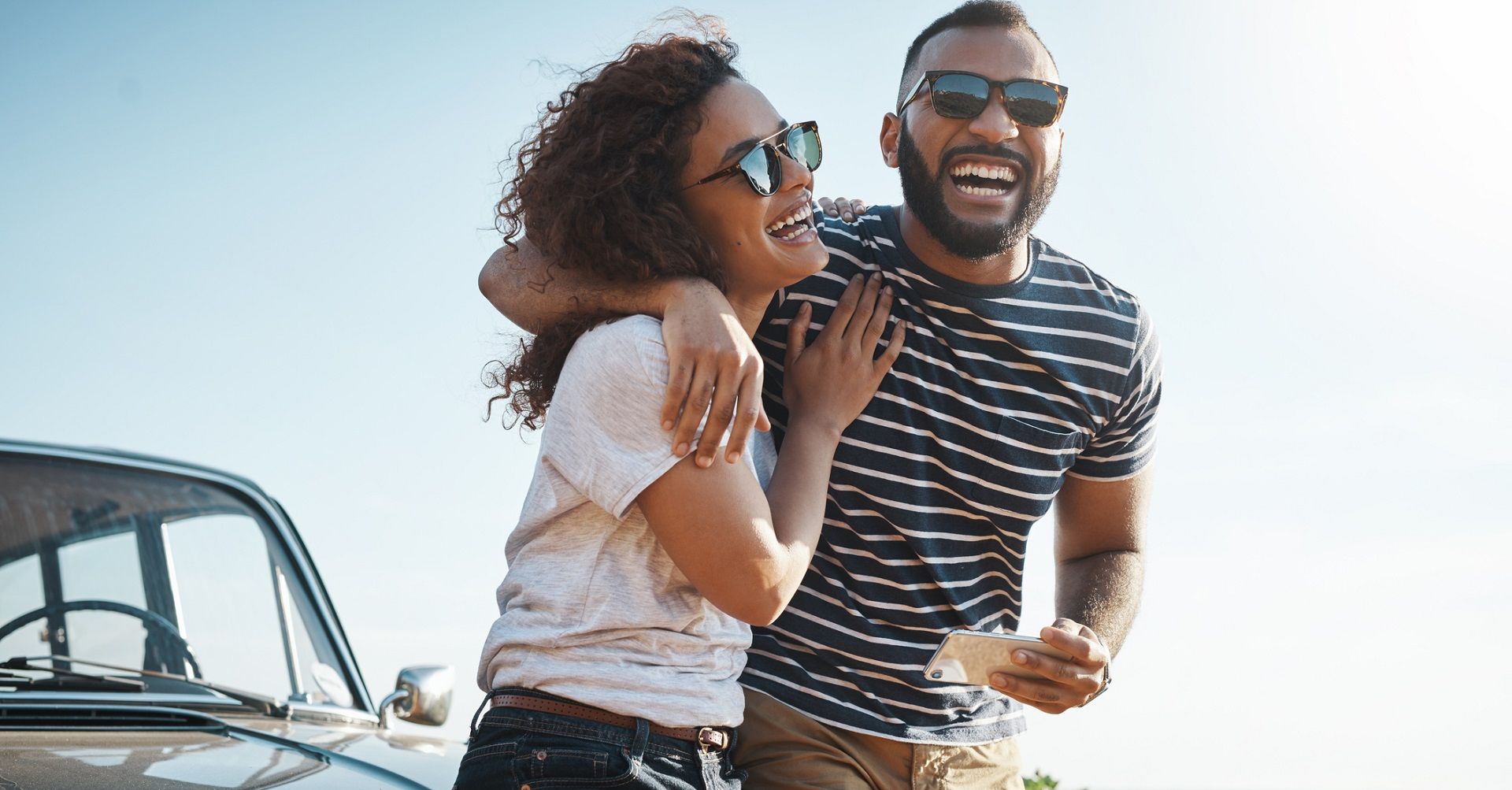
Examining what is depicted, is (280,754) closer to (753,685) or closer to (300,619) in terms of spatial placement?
(300,619)

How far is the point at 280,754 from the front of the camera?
8.86 ft

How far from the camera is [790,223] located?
2539mm

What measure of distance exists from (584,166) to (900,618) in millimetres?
1162

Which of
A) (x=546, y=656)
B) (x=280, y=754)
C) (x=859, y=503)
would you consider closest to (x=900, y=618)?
(x=859, y=503)

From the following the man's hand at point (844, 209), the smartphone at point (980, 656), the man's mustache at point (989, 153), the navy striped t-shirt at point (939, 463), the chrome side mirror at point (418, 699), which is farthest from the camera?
the chrome side mirror at point (418, 699)

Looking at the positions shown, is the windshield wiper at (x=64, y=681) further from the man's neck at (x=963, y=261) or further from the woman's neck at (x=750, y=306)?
the man's neck at (x=963, y=261)

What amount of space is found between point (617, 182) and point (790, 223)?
0.39 m

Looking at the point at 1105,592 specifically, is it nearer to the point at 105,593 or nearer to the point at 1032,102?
the point at 1032,102

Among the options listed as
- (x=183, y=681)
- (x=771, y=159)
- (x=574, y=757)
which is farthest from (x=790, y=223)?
(x=183, y=681)

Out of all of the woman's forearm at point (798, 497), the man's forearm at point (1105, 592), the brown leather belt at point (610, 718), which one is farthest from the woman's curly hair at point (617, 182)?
the man's forearm at point (1105, 592)

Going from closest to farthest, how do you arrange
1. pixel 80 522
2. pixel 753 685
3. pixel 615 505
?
pixel 615 505
pixel 753 685
pixel 80 522

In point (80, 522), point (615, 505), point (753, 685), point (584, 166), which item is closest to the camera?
point (615, 505)

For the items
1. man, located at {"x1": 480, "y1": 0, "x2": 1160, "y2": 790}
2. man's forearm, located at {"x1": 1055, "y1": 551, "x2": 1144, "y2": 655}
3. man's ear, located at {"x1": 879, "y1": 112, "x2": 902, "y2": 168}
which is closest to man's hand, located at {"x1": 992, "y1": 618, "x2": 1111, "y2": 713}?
man, located at {"x1": 480, "y1": 0, "x2": 1160, "y2": 790}

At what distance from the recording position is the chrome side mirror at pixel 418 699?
132 inches
